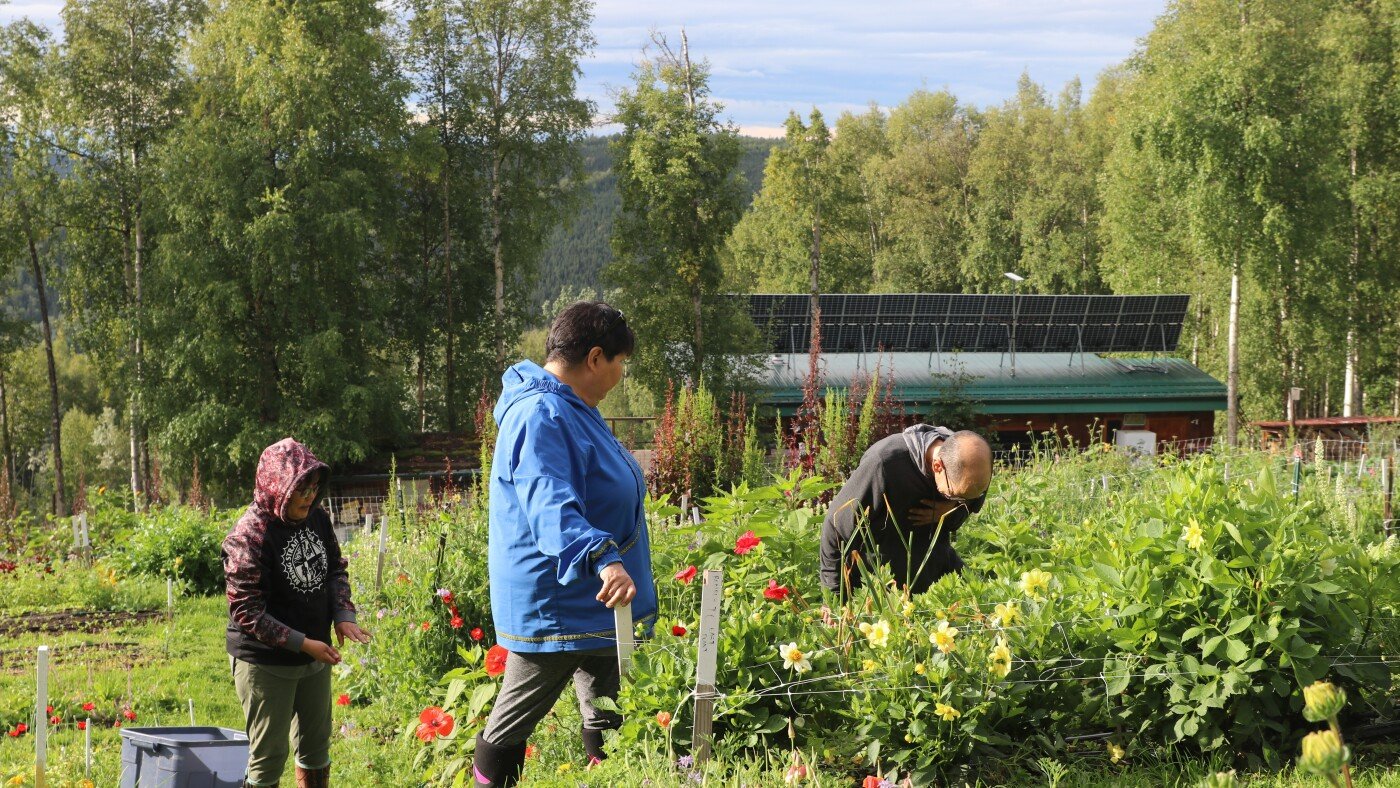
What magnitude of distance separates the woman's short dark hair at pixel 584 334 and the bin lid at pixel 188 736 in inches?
70.9

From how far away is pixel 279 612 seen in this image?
12.8ft

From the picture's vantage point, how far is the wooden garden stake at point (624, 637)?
3025 millimetres

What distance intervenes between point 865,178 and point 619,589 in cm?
4242

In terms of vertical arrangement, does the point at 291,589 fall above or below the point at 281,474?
below

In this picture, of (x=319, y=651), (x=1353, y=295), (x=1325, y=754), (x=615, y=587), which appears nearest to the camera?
(x=1325, y=754)

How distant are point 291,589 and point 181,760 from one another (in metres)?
A: 0.62

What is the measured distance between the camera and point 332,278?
23.0 metres

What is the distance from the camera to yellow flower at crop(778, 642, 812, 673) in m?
3.04

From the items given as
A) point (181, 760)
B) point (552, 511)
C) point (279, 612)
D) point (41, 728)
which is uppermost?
point (552, 511)

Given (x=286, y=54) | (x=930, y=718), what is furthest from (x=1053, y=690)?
(x=286, y=54)

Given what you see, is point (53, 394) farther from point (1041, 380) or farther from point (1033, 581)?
point (1033, 581)

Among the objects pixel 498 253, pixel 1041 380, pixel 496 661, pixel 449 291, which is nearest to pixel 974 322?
pixel 1041 380

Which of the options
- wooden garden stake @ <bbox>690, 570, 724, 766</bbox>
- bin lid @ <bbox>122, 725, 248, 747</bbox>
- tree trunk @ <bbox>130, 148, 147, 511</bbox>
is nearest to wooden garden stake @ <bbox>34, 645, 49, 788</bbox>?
bin lid @ <bbox>122, 725, 248, 747</bbox>

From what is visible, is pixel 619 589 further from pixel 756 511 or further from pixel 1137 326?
pixel 1137 326
